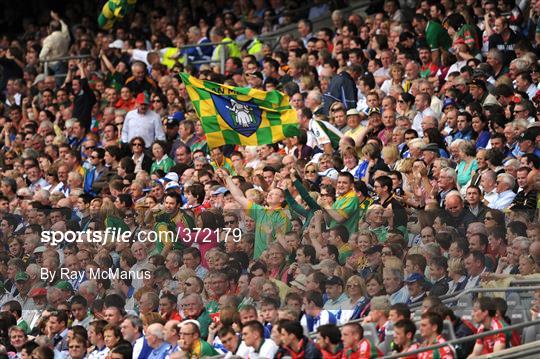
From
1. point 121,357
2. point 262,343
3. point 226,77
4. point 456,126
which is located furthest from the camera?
point 226,77

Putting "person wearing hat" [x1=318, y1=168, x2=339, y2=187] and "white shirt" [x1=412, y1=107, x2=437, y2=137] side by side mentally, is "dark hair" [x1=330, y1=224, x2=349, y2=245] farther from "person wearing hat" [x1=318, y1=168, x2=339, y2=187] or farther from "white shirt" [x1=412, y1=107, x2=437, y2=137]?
"white shirt" [x1=412, y1=107, x2=437, y2=137]

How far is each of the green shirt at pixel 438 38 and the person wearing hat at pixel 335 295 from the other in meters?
6.96

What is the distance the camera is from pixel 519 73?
18594 mm

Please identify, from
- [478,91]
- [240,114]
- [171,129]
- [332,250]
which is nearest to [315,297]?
[332,250]

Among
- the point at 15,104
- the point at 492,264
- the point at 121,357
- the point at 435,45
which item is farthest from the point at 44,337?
the point at 15,104

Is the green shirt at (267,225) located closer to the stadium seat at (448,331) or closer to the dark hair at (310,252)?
the dark hair at (310,252)

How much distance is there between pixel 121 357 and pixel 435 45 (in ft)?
26.1

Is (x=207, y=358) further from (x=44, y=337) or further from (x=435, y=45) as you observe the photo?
(x=435, y=45)

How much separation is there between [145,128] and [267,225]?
6.85 meters

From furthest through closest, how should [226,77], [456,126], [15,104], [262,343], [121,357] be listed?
1. [15,104]
2. [226,77]
3. [456,126]
4. [121,357]
5. [262,343]

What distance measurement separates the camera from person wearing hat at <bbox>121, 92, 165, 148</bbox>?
21531 mm

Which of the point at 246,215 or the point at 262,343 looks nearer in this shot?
the point at 262,343

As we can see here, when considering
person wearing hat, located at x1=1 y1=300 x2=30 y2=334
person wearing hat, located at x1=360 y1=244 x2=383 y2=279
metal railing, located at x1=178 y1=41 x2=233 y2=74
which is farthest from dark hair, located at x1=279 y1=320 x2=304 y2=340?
metal railing, located at x1=178 y1=41 x2=233 y2=74

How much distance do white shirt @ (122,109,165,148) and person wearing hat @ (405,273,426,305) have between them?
8056mm
